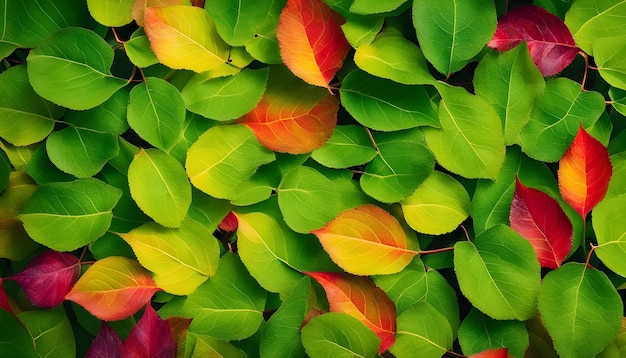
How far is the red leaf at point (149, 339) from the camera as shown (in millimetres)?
547

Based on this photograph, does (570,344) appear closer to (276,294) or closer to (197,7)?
(276,294)

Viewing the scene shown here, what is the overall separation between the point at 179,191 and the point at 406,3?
256mm

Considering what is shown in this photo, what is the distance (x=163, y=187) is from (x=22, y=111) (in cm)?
15

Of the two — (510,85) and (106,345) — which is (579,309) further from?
(106,345)

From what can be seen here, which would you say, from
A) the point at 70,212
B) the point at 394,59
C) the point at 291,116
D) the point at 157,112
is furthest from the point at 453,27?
the point at 70,212


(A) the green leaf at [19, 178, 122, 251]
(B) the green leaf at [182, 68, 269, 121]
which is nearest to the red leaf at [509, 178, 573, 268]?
(B) the green leaf at [182, 68, 269, 121]

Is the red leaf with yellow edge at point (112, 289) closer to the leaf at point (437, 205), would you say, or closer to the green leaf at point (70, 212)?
the green leaf at point (70, 212)

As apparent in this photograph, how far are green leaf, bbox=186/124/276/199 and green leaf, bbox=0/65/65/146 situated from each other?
0.46 ft

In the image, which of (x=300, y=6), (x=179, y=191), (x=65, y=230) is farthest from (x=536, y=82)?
(x=65, y=230)

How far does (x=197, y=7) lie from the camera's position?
0.53 metres

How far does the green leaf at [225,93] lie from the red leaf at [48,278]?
0.19 metres

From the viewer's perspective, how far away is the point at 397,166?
53 cm

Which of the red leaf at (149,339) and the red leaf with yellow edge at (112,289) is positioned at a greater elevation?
the red leaf with yellow edge at (112,289)

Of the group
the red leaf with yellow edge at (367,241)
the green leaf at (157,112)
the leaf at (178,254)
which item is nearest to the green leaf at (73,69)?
the green leaf at (157,112)
